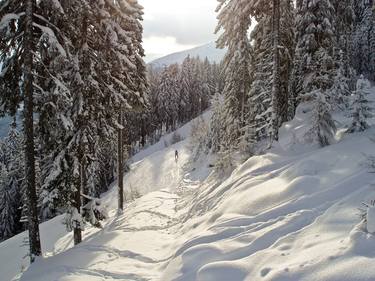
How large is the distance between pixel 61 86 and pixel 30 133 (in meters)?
1.73

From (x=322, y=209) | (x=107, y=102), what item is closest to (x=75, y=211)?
(x=107, y=102)

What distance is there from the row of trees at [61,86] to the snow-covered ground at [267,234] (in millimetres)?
2617

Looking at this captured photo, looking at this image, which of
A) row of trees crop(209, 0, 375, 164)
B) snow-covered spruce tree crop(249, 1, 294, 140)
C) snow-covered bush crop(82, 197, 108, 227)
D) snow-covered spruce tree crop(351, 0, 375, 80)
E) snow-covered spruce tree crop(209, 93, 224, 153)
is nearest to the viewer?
snow-covered bush crop(82, 197, 108, 227)

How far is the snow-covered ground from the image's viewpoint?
5.55m

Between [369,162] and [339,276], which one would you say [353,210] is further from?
[369,162]

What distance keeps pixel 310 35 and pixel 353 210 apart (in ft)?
59.1

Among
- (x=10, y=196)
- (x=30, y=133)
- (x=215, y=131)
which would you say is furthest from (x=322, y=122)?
(x=10, y=196)

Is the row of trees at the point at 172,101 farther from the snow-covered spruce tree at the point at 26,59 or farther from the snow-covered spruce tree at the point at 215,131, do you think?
the snow-covered spruce tree at the point at 26,59

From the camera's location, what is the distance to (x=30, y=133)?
12.4 meters

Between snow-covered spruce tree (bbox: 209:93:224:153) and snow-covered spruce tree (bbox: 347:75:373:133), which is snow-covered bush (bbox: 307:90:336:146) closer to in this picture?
snow-covered spruce tree (bbox: 347:75:373:133)

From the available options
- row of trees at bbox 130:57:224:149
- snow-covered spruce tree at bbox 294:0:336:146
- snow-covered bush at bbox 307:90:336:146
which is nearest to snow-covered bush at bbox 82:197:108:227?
snow-covered bush at bbox 307:90:336:146

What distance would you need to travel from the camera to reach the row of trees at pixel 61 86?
1208cm

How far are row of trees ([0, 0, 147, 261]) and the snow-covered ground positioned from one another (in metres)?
2.62

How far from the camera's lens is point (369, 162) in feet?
29.2
